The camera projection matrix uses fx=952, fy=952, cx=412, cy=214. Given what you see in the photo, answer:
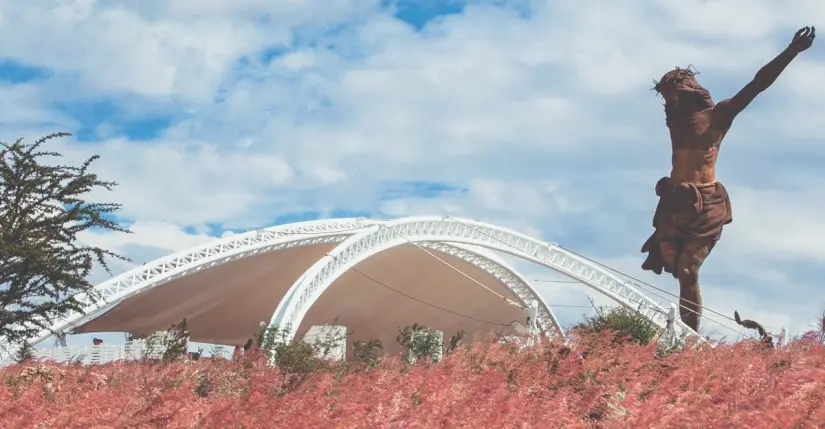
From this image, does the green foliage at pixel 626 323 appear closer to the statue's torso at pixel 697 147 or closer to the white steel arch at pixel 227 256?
the statue's torso at pixel 697 147

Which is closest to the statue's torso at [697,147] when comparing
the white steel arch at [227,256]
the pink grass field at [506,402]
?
the pink grass field at [506,402]

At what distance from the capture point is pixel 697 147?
23.6 metres

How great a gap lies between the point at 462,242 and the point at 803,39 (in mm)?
27409

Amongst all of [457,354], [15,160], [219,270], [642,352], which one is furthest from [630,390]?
[219,270]

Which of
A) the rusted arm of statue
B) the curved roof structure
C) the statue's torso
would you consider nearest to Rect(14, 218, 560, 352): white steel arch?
the curved roof structure

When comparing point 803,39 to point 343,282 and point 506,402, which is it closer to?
point 506,402

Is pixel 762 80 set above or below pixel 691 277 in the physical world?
above

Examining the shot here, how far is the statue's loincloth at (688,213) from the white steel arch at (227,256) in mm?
18852

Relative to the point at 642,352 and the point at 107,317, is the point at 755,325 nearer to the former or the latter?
the point at 642,352

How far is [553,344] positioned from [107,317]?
138ft

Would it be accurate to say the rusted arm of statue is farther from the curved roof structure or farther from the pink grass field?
the curved roof structure

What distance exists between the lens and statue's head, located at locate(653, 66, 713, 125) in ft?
77.3

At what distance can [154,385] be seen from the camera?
876 cm

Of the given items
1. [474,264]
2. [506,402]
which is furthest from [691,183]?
[474,264]
